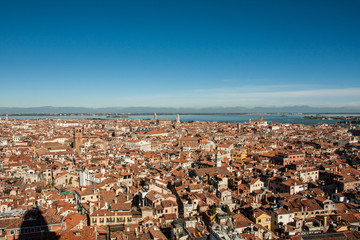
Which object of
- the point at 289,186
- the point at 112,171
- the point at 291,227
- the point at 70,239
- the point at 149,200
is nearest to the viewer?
the point at 70,239

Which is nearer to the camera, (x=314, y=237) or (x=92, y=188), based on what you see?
(x=314, y=237)

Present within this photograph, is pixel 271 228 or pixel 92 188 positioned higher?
pixel 92 188

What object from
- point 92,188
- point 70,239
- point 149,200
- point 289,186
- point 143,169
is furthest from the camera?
point 143,169

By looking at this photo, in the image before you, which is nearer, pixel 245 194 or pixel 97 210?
pixel 97 210

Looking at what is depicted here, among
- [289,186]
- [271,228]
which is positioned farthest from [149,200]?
[289,186]

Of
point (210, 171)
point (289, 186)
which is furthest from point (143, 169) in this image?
Answer: point (289, 186)

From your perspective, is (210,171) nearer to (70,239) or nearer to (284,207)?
(284,207)

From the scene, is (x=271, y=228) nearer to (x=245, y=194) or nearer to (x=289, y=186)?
(x=245, y=194)

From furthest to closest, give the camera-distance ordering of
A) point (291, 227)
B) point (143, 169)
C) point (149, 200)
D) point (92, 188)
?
1. point (143, 169)
2. point (92, 188)
3. point (149, 200)
4. point (291, 227)

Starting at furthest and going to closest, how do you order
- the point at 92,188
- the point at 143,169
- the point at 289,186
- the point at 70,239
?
the point at 143,169, the point at 289,186, the point at 92,188, the point at 70,239
